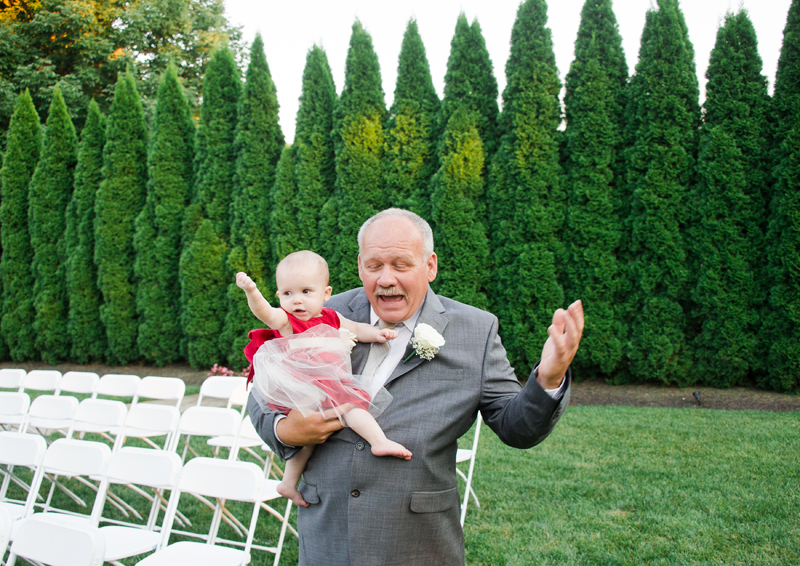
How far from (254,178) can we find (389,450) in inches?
334

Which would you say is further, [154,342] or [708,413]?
[154,342]

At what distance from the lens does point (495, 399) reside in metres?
1.71

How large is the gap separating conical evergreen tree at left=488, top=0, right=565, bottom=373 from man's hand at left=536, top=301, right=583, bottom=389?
249 inches

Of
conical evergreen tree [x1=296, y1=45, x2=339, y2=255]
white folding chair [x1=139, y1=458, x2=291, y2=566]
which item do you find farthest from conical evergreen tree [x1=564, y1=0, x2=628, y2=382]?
white folding chair [x1=139, y1=458, x2=291, y2=566]

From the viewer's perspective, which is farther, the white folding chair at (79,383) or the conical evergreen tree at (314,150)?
the conical evergreen tree at (314,150)

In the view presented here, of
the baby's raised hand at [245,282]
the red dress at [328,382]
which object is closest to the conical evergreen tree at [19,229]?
the red dress at [328,382]

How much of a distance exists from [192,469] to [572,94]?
6.80m

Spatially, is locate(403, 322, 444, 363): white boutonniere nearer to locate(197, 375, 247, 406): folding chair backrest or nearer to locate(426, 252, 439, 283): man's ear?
locate(426, 252, 439, 283): man's ear

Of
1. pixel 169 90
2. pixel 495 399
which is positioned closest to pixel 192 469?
pixel 495 399

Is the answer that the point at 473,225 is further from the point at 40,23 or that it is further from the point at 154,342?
the point at 40,23

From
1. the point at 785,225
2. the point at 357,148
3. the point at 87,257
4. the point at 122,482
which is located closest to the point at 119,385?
the point at 122,482

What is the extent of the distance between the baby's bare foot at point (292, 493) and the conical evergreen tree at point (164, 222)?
29.7 ft

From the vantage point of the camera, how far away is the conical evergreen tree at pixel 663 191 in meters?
7.12

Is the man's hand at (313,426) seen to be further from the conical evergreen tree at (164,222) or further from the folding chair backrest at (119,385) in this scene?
the conical evergreen tree at (164,222)
